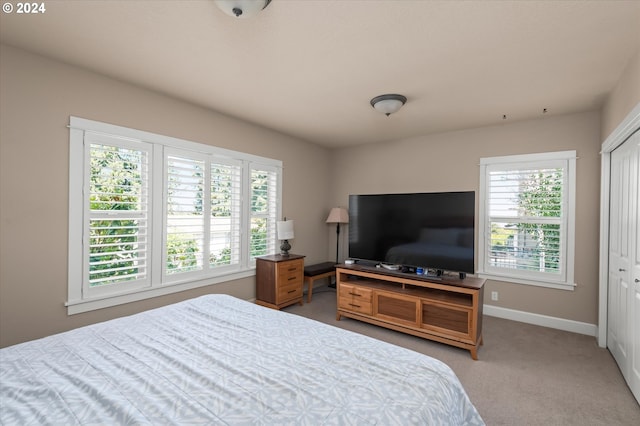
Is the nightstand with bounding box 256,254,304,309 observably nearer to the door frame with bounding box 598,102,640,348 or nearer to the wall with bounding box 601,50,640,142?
the door frame with bounding box 598,102,640,348

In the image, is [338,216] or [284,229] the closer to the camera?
[284,229]

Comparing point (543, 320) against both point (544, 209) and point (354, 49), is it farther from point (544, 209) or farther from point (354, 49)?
point (354, 49)

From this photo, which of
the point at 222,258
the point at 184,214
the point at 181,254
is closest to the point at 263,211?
the point at 222,258

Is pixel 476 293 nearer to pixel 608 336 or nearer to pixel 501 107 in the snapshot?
pixel 608 336

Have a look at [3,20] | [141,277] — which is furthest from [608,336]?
[3,20]

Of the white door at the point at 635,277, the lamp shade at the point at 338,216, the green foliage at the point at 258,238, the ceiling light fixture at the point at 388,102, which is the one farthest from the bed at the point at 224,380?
the lamp shade at the point at 338,216

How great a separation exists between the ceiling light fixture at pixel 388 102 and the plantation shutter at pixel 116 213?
240 centimetres

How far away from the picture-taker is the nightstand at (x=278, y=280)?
393 cm

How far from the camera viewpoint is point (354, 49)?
2.19m

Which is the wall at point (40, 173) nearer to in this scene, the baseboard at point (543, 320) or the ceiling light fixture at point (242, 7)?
the ceiling light fixture at point (242, 7)

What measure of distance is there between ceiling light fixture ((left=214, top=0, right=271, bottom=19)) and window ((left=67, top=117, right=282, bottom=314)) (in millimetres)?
1756

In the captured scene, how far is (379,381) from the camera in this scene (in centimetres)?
119

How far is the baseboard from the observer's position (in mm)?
3385

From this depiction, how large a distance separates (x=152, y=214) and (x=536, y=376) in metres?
3.86
